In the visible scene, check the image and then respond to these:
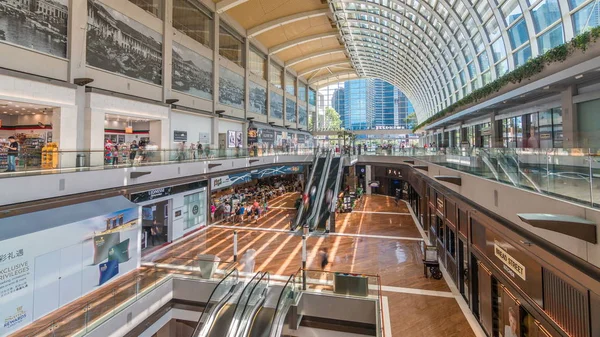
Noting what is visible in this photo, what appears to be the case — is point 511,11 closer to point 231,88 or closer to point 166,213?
point 166,213

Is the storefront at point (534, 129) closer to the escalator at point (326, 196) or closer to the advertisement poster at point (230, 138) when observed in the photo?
the escalator at point (326, 196)

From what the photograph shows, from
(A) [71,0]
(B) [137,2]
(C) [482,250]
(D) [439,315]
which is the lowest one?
(D) [439,315]

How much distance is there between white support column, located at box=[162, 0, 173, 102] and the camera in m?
15.5

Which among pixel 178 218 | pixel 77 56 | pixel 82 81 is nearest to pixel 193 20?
pixel 77 56

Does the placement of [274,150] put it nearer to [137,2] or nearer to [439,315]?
[137,2]

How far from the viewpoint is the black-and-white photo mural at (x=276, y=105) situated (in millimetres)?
30391

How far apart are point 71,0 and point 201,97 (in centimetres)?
837

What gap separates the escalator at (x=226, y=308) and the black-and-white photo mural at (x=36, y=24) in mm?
9819

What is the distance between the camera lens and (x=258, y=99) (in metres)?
27.1

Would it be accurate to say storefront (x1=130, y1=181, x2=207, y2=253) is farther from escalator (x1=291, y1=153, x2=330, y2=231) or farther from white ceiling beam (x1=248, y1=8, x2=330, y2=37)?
white ceiling beam (x1=248, y1=8, x2=330, y2=37)

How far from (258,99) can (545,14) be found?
20986 millimetres

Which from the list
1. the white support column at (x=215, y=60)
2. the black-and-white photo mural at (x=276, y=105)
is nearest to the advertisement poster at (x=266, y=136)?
the black-and-white photo mural at (x=276, y=105)

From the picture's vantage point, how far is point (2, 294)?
657 centimetres

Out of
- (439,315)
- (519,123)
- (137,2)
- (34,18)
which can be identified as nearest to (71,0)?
(34,18)
